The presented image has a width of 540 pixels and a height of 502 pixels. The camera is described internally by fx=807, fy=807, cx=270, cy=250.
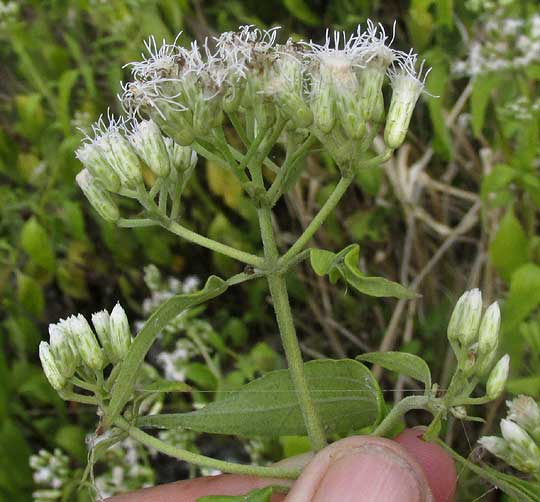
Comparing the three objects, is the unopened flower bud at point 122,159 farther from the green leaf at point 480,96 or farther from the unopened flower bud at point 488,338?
the green leaf at point 480,96

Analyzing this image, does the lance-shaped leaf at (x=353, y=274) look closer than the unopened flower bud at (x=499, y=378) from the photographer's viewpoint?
Yes

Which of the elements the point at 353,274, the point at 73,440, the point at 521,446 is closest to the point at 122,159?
the point at 353,274

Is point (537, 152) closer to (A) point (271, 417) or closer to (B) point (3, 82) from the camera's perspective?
(A) point (271, 417)

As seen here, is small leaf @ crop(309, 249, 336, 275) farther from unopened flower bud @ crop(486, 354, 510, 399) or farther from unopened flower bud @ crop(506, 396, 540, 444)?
unopened flower bud @ crop(506, 396, 540, 444)

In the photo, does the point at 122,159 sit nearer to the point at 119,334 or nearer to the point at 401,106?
the point at 119,334

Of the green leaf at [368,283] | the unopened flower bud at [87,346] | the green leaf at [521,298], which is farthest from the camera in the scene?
the green leaf at [521,298]

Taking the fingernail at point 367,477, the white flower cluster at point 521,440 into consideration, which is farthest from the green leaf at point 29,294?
the white flower cluster at point 521,440
